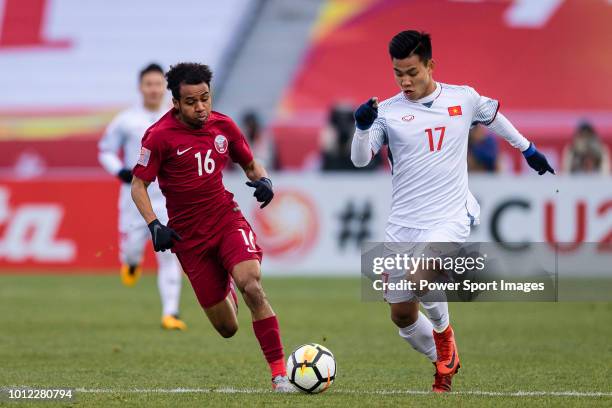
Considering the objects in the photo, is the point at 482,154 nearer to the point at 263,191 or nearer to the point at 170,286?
the point at 170,286

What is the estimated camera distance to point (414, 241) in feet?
25.2

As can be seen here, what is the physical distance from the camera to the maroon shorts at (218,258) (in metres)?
7.87

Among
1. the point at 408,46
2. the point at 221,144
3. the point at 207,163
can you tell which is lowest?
the point at 207,163

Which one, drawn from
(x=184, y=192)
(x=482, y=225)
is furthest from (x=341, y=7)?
(x=184, y=192)

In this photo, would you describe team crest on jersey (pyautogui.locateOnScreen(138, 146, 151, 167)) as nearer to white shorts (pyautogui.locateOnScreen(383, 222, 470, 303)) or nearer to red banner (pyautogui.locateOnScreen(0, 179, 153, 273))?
white shorts (pyautogui.locateOnScreen(383, 222, 470, 303))

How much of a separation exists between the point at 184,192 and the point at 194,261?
465mm

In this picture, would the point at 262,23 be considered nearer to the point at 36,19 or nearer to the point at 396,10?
the point at 396,10

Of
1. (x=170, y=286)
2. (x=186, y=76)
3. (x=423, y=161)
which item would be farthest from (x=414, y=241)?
(x=170, y=286)

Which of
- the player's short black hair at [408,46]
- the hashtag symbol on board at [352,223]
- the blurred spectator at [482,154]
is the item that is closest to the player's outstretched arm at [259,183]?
the player's short black hair at [408,46]

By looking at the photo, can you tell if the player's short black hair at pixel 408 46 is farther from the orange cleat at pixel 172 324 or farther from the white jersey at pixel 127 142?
the orange cleat at pixel 172 324

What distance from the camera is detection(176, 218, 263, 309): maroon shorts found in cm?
787

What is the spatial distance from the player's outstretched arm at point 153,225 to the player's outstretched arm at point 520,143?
2237 millimetres

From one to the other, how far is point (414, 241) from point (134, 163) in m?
5.21

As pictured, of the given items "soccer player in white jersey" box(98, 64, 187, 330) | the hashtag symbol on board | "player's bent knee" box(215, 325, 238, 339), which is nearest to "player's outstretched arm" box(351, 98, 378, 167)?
"player's bent knee" box(215, 325, 238, 339)
